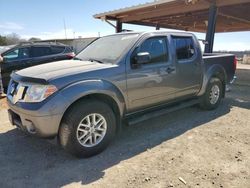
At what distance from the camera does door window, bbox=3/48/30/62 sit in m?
8.76

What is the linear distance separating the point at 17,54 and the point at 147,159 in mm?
7171

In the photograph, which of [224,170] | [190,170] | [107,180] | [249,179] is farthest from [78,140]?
[249,179]

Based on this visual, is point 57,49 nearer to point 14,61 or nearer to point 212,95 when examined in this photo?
point 14,61

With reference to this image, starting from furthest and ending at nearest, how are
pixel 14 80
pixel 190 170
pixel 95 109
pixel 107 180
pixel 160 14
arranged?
pixel 160 14, pixel 14 80, pixel 95 109, pixel 190 170, pixel 107 180

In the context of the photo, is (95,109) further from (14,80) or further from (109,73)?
(14,80)

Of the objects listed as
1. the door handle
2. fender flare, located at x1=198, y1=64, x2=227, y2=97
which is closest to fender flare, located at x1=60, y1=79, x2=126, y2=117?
the door handle

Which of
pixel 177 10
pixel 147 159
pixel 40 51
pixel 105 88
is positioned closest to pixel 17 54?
pixel 40 51

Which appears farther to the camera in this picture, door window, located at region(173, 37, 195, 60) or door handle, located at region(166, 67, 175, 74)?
door window, located at region(173, 37, 195, 60)

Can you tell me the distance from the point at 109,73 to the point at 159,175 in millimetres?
1641

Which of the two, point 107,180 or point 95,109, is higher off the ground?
point 95,109

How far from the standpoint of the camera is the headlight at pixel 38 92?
10.7 feet

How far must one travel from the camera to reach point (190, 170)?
3.34 m

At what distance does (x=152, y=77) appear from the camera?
4.35m

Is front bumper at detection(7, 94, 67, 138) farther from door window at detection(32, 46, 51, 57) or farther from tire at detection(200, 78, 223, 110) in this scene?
door window at detection(32, 46, 51, 57)
